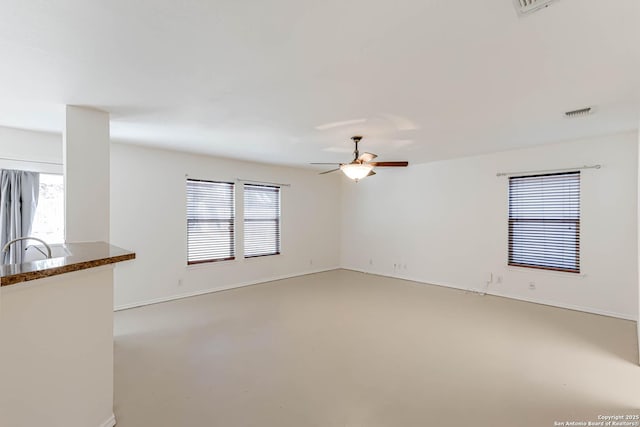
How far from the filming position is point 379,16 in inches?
62.4

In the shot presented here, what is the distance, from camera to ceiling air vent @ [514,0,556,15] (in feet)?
4.81

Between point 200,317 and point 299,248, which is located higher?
point 299,248

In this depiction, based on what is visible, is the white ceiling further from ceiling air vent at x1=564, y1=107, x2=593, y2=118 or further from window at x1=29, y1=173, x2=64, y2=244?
window at x1=29, y1=173, x2=64, y2=244

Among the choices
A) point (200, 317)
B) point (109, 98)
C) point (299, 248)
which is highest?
point (109, 98)

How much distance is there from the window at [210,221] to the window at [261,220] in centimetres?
34

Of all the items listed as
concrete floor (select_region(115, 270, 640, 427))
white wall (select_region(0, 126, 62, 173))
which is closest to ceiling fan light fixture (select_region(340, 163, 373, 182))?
concrete floor (select_region(115, 270, 640, 427))

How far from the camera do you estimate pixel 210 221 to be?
550cm

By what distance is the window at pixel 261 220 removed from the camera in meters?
6.05

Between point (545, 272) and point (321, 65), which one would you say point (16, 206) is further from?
point (545, 272)

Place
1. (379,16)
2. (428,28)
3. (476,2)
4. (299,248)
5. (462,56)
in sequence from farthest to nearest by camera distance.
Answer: (299,248), (462,56), (428,28), (379,16), (476,2)

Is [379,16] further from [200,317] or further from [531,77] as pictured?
[200,317]

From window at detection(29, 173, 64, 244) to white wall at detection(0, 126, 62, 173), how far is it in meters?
0.14

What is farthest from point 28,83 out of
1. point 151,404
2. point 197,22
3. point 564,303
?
point 564,303

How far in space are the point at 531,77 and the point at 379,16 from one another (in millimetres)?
1466
